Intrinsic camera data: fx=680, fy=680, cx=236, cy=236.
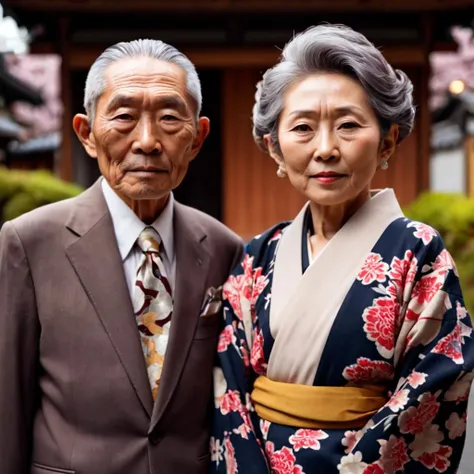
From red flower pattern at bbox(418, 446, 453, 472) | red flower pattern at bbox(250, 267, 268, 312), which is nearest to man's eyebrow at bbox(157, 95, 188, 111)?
red flower pattern at bbox(250, 267, 268, 312)

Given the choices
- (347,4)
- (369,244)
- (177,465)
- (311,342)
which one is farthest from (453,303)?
(347,4)

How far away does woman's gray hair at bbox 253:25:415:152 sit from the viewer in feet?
7.55

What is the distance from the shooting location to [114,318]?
2.43 metres

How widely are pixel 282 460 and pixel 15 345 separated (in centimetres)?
103

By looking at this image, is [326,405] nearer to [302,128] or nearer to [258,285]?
[258,285]

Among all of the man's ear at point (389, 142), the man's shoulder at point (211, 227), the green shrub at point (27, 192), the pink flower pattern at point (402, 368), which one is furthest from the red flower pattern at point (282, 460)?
the green shrub at point (27, 192)

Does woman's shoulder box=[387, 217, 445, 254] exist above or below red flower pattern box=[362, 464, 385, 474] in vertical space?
above

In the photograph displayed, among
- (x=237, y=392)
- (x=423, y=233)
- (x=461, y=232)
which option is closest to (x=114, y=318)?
(x=237, y=392)

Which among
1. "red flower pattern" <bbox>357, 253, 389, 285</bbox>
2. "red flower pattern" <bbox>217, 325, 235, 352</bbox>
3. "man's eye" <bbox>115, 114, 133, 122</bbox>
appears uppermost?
"man's eye" <bbox>115, 114, 133, 122</bbox>

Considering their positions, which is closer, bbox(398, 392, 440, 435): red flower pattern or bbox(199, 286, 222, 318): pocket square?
bbox(398, 392, 440, 435): red flower pattern

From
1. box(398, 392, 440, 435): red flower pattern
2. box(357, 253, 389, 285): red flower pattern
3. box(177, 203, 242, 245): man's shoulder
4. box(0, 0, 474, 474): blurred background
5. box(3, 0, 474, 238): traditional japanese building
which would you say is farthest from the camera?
box(3, 0, 474, 238): traditional japanese building

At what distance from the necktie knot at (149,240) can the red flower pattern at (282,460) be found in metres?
0.83

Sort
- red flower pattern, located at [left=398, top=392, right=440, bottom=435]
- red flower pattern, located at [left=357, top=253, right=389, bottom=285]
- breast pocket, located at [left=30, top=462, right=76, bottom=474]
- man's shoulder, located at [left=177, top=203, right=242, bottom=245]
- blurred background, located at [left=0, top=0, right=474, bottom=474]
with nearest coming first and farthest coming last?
red flower pattern, located at [left=398, top=392, right=440, bottom=435], red flower pattern, located at [left=357, top=253, right=389, bottom=285], breast pocket, located at [left=30, top=462, right=76, bottom=474], man's shoulder, located at [left=177, top=203, right=242, bottom=245], blurred background, located at [left=0, top=0, right=474, bottom=474]

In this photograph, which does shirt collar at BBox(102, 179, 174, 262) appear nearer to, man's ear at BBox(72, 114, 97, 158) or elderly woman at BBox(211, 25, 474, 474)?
man's ear at BBox(72, 114, 97, 158)
